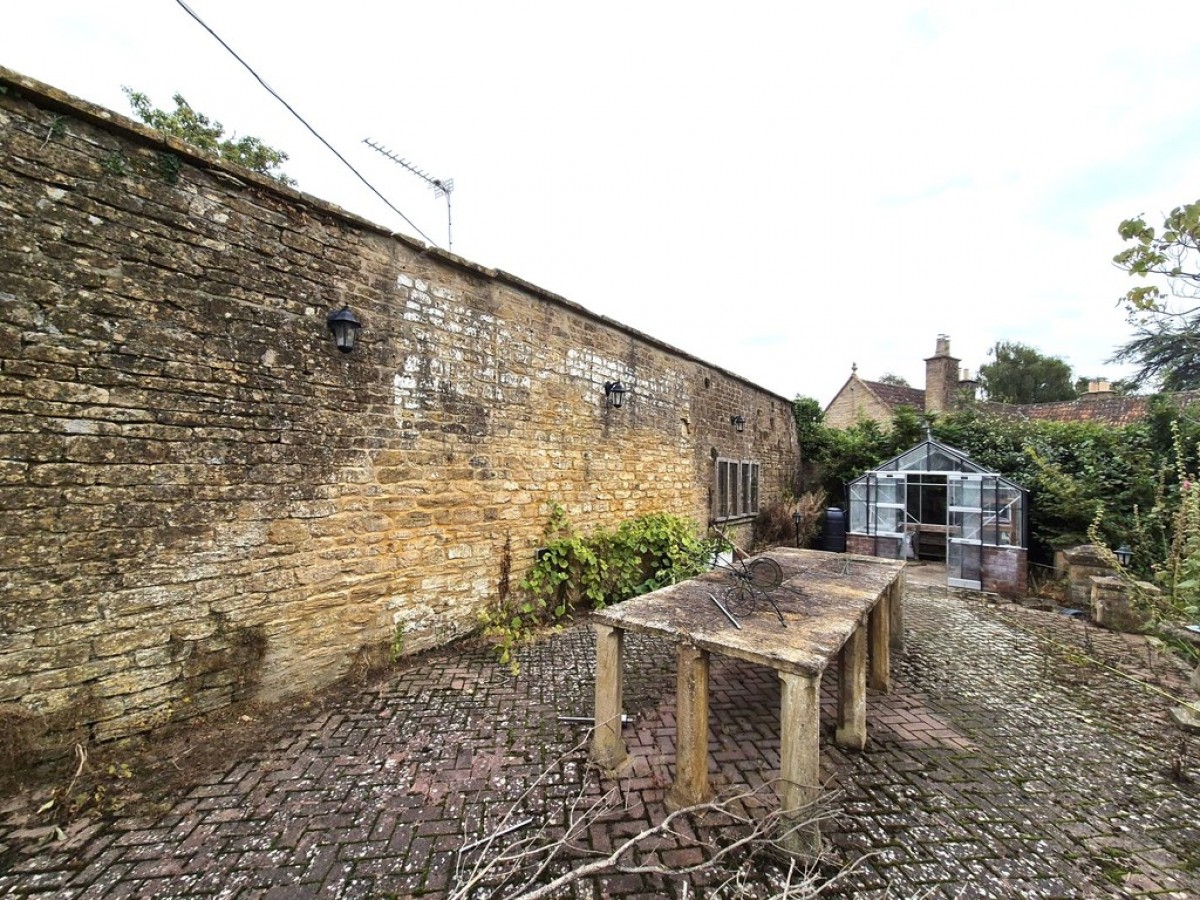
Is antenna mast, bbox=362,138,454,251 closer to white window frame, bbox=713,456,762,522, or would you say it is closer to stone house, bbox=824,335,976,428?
white window frame, bbox=713,456,762,522

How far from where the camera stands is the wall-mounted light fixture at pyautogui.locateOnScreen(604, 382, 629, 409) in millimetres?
6633

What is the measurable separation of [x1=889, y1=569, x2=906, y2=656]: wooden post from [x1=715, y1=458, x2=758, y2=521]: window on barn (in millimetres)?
4551

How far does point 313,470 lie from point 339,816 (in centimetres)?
243

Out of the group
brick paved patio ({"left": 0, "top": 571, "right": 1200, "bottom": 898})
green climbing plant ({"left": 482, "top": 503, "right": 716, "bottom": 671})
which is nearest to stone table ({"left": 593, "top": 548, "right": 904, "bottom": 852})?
brick paved patio ({"left": 0, "top": 571, "right": 1200, "bottom": 898})

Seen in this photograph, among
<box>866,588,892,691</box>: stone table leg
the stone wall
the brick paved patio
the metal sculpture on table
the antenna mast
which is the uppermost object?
the antenna mast

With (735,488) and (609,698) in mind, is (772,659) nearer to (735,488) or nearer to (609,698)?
(609,698)

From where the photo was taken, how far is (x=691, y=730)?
2578 mm

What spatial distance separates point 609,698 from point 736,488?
8118 millimetres

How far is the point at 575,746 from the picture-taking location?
3086 mm

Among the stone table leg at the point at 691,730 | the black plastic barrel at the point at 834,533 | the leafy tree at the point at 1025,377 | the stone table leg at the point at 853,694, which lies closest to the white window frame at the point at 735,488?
the black plastic barrel at the point at 834,533

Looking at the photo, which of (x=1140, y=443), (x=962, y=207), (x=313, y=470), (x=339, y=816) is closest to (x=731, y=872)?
(x=339, y=816)

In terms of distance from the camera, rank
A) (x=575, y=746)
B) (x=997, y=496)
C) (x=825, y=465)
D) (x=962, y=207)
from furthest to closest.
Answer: (x=825, y=465) → (x=997, y=496) → (x=962, y=207) → (x=575, y=746)

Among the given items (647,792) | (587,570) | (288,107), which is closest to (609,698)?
(647,792)

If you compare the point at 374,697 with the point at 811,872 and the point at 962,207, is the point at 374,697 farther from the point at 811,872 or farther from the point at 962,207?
the point at 962,207
